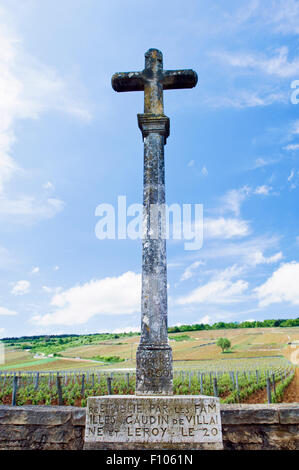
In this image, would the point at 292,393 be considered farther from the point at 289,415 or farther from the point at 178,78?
the point at 178,78

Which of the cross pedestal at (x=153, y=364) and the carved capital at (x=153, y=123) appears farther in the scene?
the carved capital at (x=153, y=123)

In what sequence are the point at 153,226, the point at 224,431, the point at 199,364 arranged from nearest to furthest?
the point at 224,431 → the point at 153,226 → the point at 199,364

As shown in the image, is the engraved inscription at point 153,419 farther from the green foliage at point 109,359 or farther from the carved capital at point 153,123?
the green foliage at point 109,359

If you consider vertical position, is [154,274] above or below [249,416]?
above

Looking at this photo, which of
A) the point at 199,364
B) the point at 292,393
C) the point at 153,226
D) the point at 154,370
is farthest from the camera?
the point at 199,364

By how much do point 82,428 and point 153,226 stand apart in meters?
2.56

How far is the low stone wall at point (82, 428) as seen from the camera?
3771mm

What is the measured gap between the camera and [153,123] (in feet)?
14.5

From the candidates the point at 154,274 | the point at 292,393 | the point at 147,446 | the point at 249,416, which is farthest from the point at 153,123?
the point at 292,393

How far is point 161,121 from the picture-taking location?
4.38 metres

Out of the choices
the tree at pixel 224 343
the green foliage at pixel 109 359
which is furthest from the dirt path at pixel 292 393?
the tree at pixel 224 343

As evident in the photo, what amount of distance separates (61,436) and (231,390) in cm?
1967
